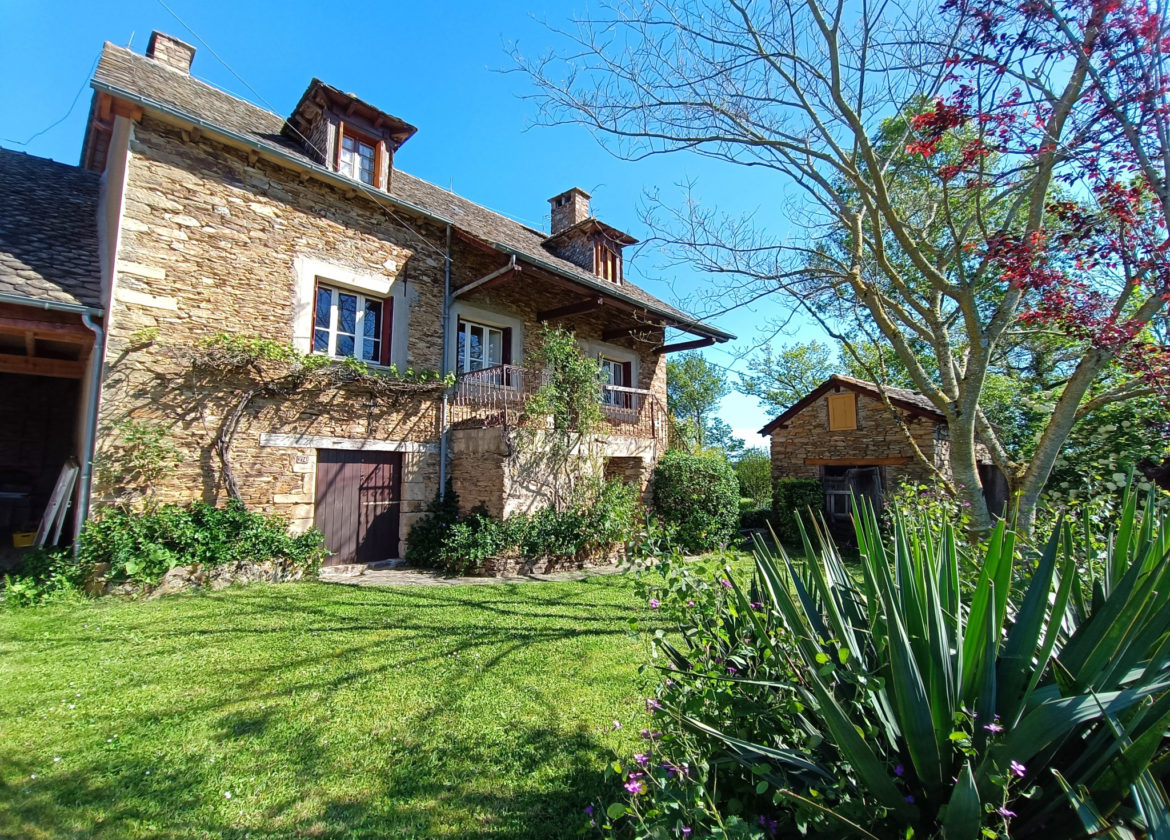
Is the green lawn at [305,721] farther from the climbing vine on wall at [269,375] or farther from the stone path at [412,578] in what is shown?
the climbing vine on wall at [269,375]

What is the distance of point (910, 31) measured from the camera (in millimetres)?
3916

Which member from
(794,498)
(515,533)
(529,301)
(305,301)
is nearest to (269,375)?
(305,301)

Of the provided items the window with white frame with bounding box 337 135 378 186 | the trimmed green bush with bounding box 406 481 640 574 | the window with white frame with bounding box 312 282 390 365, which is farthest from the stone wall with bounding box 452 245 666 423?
the trimmed green bush with bounding box 406 481 640 574

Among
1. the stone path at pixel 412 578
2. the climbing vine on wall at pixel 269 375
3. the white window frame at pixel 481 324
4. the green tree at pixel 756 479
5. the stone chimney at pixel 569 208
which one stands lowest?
the stone path at pixel 412 578

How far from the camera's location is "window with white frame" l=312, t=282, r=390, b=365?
326 inches

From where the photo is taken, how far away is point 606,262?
1249 centimetres

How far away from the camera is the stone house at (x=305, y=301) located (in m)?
6.75

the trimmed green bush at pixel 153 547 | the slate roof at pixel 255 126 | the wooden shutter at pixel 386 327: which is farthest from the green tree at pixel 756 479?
the trimmed green bush at pixel 153 547

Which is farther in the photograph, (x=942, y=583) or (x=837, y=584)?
(x=837, y=584)

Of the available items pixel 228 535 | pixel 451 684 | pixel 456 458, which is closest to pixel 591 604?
pixel 451 684

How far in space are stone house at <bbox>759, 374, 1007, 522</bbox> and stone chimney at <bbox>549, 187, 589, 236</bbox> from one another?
25.5 ft

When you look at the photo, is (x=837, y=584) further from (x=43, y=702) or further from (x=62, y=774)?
(x=43, y=702)

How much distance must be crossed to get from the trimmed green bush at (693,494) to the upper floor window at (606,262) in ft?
14.6

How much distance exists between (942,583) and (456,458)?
8230 millimetres
